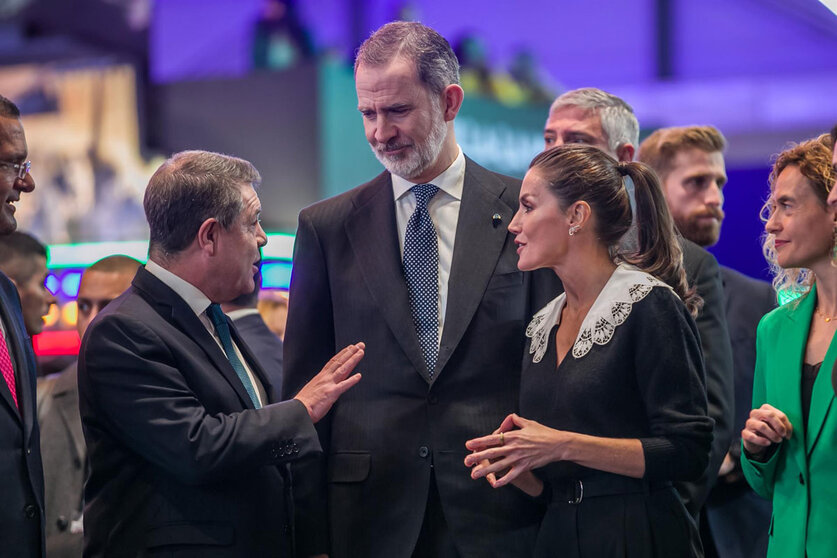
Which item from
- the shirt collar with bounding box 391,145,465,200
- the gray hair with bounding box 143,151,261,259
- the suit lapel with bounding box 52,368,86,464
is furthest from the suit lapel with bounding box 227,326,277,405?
the suit lapel with bounding box 52,368,86,464

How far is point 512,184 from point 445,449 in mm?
802

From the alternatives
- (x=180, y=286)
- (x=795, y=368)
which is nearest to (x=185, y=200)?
(x=180, y=286)

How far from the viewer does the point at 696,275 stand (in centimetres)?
319

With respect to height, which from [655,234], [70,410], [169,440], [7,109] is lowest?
[70,410]

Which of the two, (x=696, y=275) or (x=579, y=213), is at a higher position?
(x=579, y=213)

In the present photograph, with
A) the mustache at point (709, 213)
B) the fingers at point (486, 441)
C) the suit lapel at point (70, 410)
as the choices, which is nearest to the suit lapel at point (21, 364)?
the fingers at point (486, 441)

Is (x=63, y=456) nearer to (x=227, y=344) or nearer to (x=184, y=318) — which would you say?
(x=227, y=344)

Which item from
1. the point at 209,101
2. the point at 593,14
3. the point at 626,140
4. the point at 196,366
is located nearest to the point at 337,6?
the point at 593,14

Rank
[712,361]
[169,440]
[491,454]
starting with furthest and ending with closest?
[712,361], [169,440], [491,454]

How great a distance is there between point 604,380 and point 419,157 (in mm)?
815

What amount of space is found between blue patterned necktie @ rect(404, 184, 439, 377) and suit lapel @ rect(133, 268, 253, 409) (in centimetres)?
51

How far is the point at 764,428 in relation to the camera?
264 cm

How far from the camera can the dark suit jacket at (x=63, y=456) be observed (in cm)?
404

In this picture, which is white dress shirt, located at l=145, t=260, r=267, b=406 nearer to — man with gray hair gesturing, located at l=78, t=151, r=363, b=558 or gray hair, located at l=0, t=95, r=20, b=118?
man with gray hair gesturing, located at l=78, t=151, r=363, b=558
